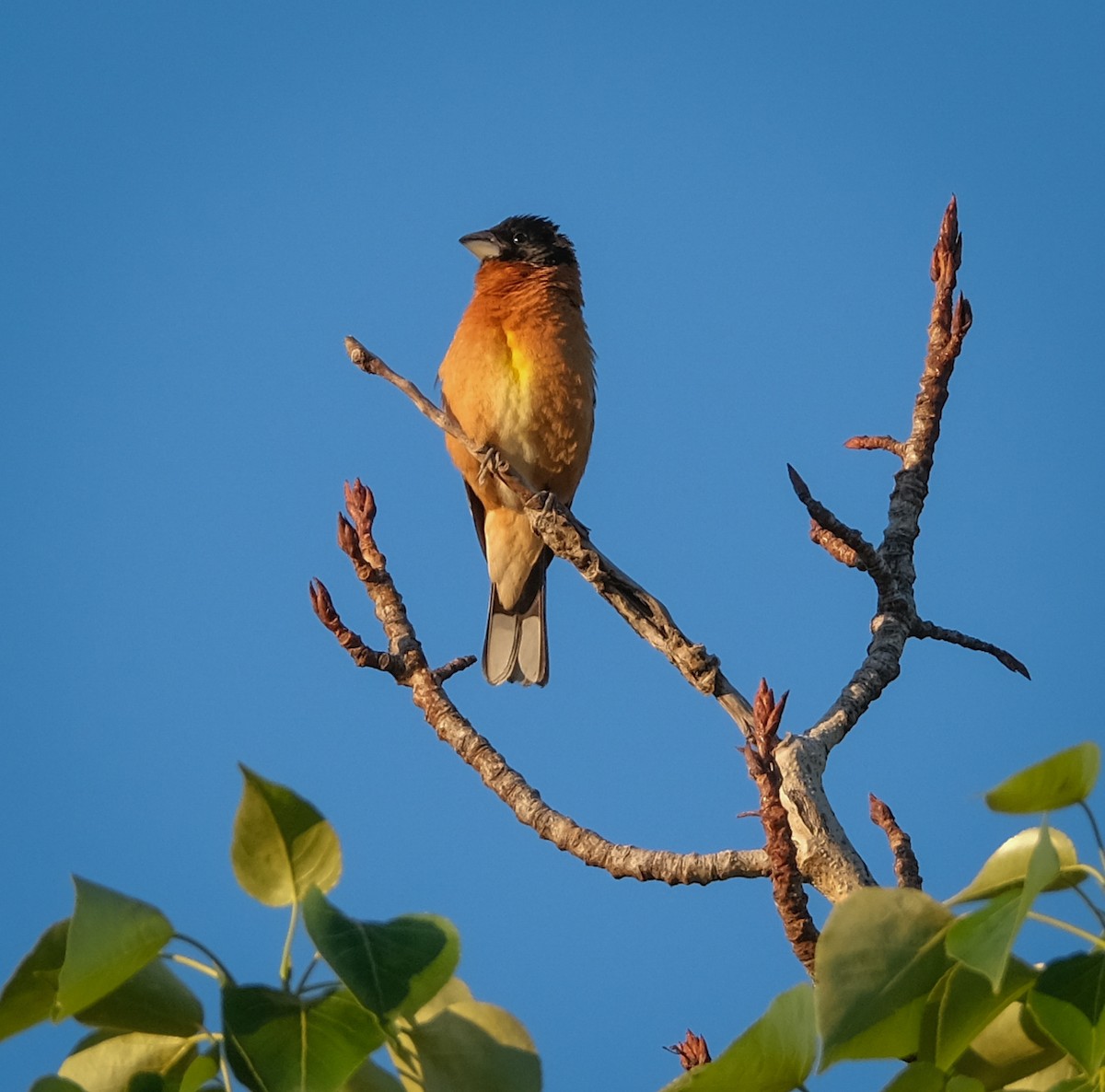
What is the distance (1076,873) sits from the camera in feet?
4.88

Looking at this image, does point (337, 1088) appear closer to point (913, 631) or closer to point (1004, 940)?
point (1004, 940)

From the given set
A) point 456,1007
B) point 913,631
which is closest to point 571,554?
point 913,631

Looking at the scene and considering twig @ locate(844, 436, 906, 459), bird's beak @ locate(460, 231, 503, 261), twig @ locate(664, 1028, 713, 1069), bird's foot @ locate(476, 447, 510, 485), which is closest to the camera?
twig @ locate(664, 1028, 713, 1069)

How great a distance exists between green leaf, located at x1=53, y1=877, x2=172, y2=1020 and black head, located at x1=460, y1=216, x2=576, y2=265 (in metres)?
6.86

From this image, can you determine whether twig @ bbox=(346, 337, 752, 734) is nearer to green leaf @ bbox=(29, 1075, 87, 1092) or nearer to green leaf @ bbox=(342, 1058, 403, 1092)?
green leaf @ bbox=(342, 1058, 403, 1092)

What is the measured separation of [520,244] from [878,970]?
7.02 m

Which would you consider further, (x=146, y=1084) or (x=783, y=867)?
(x=783, y=867)

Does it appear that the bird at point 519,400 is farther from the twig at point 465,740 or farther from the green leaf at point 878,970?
the green leaf at point 878,970

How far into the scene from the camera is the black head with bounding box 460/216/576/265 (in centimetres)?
796

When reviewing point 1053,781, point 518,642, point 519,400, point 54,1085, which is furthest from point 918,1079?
point 518,642

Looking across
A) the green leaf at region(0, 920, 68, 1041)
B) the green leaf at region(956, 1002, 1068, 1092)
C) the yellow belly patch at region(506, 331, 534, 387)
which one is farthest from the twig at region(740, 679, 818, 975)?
the yellow belly patch at region(506, 331, 534, 387)

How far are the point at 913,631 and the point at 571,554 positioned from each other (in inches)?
39.6

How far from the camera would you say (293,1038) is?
1.34 metres

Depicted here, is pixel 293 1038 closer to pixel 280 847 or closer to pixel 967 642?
pixel 280 847
